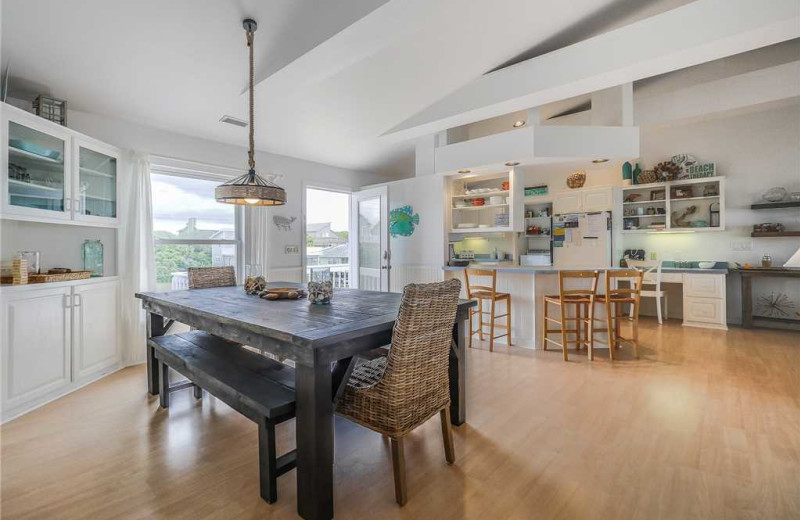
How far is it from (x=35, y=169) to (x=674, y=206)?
8.11m

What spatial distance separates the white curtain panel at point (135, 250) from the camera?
11.8ft

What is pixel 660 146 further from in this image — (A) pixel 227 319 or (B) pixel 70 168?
(B) pixel 70 168

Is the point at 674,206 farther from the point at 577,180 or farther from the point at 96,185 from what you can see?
the point at 96,185

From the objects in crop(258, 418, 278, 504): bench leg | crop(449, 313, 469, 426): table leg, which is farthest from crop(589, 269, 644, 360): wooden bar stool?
crop(258, 418, 278, 504): bench leg

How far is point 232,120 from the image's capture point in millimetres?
3979

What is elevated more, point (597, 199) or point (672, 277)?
point (597, 199)

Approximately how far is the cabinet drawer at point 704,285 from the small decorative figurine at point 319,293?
5706 mm

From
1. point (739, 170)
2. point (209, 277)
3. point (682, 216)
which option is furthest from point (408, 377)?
point (739, 170)

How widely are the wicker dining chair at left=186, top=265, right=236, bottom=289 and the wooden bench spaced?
65cm

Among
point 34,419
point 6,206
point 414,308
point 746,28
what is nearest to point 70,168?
point 6,206

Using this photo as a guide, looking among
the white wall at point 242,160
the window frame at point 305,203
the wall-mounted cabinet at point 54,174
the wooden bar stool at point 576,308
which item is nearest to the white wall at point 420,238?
the window frame at point 305,203

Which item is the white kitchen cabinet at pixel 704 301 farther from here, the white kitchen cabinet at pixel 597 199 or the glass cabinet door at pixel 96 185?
the glass cabinet door at pixel 96 185

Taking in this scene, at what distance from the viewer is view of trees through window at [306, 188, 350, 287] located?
5840mm

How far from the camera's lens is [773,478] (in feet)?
5.86
